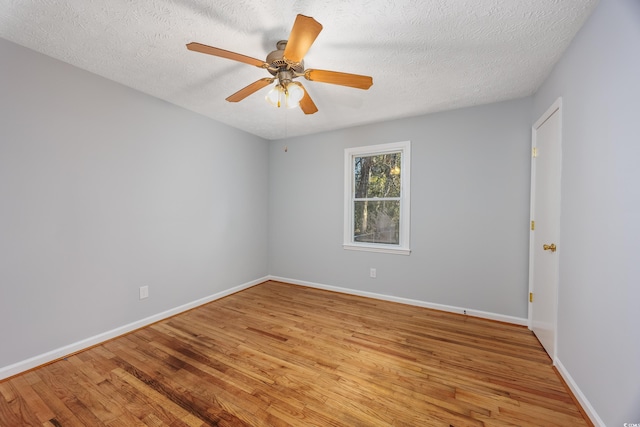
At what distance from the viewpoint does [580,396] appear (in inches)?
60.1

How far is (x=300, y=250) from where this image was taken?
403 centimetres

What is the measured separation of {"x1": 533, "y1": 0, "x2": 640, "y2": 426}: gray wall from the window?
161cm

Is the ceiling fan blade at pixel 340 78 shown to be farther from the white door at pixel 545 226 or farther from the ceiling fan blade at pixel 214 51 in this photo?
the white door at pixel 545 226

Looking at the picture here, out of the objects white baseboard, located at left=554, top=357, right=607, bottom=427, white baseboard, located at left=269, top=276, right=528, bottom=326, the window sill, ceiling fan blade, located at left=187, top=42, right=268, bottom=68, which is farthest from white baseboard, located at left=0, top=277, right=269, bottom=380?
white baseboard, located at left=554, top=357, right=607, bottom=427

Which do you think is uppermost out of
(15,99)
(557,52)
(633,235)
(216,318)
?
(557,52)

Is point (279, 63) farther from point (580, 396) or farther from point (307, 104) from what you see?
point (580, 396)

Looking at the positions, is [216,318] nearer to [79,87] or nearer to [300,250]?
[300,250]

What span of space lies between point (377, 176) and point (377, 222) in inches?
26.2

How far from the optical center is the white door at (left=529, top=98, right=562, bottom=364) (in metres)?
1.94

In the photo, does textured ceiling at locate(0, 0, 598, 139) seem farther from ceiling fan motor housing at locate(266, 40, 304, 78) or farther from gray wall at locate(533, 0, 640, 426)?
gray wall at locate(533, 0, 640, 426)

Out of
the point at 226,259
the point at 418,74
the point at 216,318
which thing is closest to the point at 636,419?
the point at 418,74

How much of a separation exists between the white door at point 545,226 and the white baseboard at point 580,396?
0.14m

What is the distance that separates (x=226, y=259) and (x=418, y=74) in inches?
128

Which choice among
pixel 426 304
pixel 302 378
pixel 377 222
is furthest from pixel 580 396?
pixel 377 222
